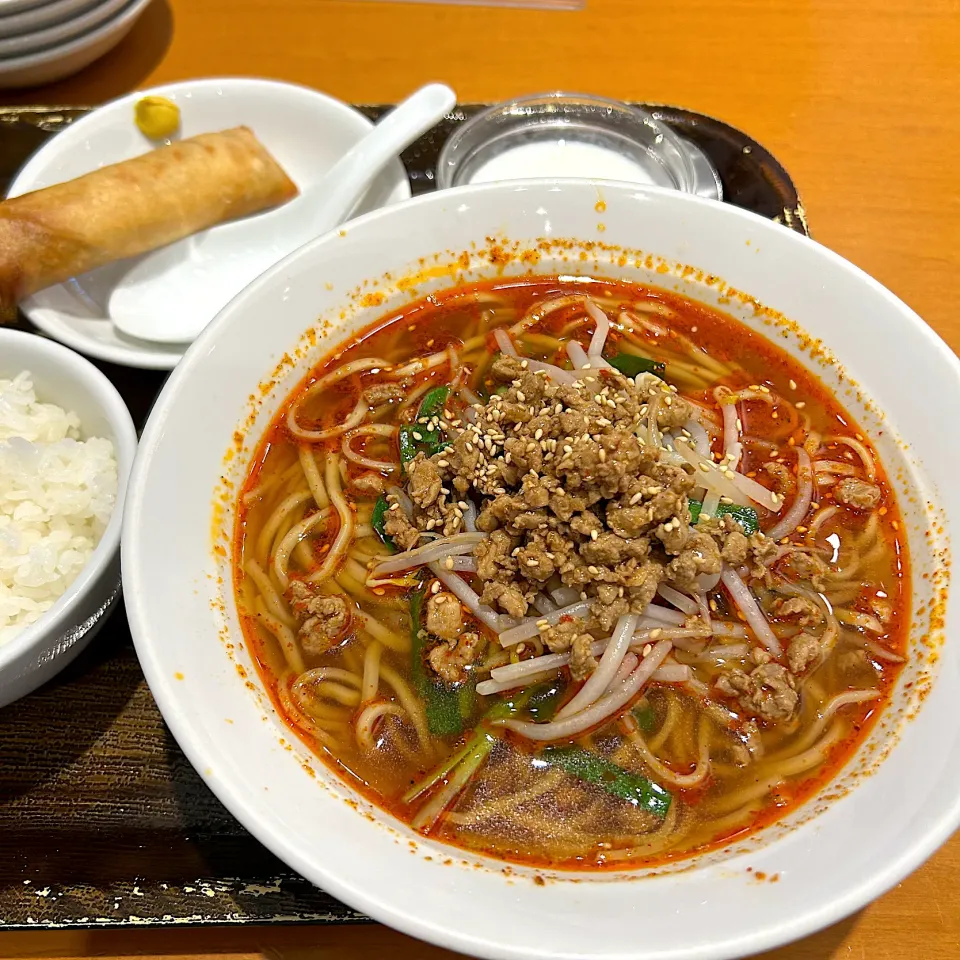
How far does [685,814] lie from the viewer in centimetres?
162

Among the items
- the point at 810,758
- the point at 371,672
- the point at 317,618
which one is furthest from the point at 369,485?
the point at 810,758

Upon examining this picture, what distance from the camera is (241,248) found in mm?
2686

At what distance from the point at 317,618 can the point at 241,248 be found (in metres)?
1.57

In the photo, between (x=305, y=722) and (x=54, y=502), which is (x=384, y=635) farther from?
(x=54, y=502)

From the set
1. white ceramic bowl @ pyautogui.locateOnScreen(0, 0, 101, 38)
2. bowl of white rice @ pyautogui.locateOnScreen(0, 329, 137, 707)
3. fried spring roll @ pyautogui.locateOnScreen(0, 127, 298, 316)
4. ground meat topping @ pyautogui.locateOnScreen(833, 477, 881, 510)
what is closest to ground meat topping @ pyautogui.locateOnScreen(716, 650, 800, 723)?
ground meat topping @ pyautogui.locateOnScreen(833, 477, 881, 510)

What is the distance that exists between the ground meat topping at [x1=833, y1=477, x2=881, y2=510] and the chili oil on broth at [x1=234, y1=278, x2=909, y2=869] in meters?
0.03

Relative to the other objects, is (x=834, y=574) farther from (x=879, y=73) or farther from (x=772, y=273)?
(x=879, y=73)

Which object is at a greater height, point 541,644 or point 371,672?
point 541,644

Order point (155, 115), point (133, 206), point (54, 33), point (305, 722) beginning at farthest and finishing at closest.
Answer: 1. point (54, 33)
2. point (155, 115)
3. point (133, 206)
4. point (305, 722)

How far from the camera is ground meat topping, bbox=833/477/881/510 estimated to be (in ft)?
6.09

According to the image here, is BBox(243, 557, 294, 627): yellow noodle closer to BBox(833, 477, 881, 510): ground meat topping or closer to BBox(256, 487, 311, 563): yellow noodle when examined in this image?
BBox(256, 487, 311, 563): yellow noodle

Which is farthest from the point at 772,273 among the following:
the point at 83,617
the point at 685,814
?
the point at 83,617

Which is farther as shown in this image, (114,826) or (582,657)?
(114,826)

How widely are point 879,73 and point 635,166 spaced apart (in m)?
1.58
